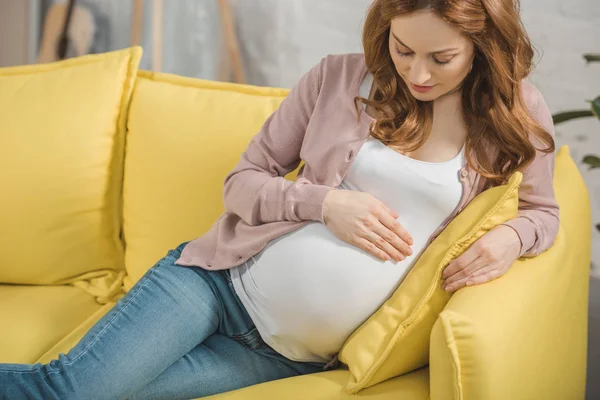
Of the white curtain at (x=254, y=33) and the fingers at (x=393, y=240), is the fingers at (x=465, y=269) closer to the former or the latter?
the fingers at (x=393, y=240)

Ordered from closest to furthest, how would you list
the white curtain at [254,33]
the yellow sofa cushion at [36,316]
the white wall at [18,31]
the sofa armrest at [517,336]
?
the sofa armrest at [517,336]
the yellow sofa cushion at [36,316]
the white curtain at [254,33]
the white wall at [18,31]

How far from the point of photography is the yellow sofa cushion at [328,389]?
114 cm

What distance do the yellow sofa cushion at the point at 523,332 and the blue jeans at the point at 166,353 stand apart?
39 centimetres

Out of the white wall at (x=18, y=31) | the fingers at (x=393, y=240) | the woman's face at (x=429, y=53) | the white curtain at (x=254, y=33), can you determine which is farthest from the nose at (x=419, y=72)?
the white wall at (x=18, y=31)

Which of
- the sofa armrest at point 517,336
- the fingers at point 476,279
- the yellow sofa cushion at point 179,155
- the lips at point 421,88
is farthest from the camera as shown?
the yellow sofa cushion at point 179,155

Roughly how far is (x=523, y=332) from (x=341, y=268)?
31 cm

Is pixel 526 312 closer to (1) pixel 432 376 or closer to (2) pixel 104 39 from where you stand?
(1) pixel 432 376

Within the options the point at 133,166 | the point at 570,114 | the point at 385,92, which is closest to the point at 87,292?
the point at 133,166

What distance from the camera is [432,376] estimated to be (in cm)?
108

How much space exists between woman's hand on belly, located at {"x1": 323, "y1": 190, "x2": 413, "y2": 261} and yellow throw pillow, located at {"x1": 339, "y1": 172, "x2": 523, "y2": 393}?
0.05 meters

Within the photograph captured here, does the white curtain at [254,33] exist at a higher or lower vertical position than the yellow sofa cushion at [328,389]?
higher

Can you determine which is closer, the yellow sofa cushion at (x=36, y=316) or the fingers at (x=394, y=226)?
the fingers at (x=394, y=226)

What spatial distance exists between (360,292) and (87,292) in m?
0.81

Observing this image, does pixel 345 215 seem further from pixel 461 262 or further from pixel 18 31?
pixel 18 31
